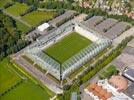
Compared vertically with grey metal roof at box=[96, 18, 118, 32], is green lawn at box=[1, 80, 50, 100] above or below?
below

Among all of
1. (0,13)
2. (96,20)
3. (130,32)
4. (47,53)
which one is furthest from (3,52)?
(130,32)

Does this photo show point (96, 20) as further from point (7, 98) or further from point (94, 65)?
point (7, 98)

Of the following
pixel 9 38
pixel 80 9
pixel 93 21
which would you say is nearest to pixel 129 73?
pixel 93 21

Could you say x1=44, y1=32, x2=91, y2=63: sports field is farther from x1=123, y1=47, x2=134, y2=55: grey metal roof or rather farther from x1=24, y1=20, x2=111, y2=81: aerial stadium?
x1=123, y1=47, x2=134, y2=55: grey metal roof

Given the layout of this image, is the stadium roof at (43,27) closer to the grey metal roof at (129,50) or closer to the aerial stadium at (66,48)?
the aerial stadium at (66,48)

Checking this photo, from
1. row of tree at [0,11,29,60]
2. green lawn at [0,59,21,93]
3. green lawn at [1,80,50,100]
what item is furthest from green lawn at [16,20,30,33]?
green lawn at [1,80,50,100]

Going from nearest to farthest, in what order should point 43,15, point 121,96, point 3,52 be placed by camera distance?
point 121,96, point 3,52, point 43,15
